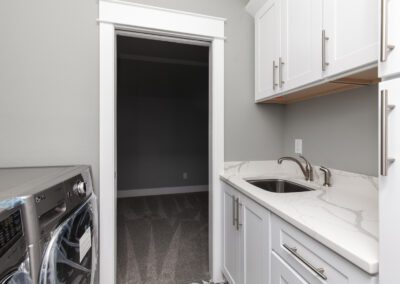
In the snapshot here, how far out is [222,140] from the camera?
1849mm

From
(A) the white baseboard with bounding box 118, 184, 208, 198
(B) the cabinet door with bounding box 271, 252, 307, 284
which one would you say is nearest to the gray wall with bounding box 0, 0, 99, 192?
(B) the cabinet door with bounding box 271, 252, 307, 284

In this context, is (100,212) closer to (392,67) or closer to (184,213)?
(392,67)

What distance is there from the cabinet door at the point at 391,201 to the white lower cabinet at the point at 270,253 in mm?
67

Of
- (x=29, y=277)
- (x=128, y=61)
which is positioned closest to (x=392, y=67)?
(x=29, y=277)

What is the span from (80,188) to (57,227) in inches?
12.6

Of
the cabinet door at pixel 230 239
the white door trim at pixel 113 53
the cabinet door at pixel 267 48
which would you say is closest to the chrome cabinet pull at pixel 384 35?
the cabinet door at pixel 267 48

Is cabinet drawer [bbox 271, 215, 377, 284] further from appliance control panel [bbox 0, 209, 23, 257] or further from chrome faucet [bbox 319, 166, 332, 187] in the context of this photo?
appliance control panel [bbox 0, 209, 23, 257]

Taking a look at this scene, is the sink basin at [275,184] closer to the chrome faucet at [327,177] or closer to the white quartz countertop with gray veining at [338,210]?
the white quartz countertop with gray veining at [338,210]

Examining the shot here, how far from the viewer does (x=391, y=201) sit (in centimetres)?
57

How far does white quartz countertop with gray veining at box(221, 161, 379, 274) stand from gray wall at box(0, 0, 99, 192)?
115cm

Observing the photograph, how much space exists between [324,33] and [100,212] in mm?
1751

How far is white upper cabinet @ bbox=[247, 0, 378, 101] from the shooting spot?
0.94m

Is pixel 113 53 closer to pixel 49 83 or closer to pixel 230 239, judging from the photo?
pixel 49 83

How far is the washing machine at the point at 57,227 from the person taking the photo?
75cm
